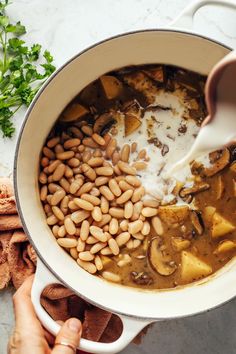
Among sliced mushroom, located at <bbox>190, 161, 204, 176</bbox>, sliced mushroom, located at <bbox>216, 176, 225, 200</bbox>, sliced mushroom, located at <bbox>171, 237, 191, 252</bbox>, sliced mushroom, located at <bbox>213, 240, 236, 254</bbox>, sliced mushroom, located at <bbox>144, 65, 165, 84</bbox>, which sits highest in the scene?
sliced mushroom, located at <bbox>144, 65, 165, 84</bbox>

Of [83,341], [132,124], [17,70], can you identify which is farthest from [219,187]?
[17,70]

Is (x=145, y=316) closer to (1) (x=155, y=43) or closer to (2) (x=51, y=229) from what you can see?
(2) (x=51, y=229)

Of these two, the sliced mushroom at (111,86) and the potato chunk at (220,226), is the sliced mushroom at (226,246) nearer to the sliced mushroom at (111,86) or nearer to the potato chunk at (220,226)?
the potato chunk at (220,226)

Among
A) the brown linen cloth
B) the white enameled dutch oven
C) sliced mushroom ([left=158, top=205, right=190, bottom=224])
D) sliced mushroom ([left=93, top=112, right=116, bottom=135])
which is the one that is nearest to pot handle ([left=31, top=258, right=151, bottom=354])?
the white enameled dutch oven

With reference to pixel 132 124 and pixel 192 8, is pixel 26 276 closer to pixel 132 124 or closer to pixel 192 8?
pixel 132 124

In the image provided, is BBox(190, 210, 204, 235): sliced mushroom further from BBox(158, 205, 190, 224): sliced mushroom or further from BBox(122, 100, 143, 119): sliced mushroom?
BBox(122, 100, 143, 119): sliced mushroom

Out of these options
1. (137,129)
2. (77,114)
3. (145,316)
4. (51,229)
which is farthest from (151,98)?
(145,316)

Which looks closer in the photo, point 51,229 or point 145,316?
point 145,316
